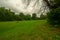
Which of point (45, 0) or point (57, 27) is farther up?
point (45, 0)

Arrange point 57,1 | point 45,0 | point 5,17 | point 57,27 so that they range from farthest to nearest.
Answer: point 5,17 → point 57,27 → point 57,1 → point 45,0

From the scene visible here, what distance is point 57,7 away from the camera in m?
18.4

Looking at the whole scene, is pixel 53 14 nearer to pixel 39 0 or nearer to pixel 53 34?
pixel 53 34

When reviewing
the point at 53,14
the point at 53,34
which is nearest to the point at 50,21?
the point at 53,14

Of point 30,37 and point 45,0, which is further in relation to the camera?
point 30,37

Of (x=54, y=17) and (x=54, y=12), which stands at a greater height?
(x=54, y=12)

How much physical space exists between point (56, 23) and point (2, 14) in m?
61.9

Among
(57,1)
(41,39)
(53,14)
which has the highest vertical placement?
(57,1)

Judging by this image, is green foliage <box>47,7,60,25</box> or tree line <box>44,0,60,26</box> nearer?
tree line <box>44,0,60,26</box>

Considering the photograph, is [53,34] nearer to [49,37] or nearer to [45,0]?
[49,37]

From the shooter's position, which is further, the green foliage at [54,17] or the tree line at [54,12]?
the green foliage at [54,17]

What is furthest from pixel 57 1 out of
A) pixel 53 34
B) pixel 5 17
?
pixel 5 17

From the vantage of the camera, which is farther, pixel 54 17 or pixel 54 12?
pixel 54 17

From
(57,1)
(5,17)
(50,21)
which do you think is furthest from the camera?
(5,17)
